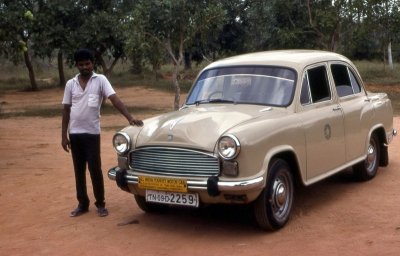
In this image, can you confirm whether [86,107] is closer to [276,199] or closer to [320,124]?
[276,199]

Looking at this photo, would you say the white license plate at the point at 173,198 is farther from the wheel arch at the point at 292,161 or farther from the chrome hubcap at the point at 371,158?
the chrome hubcap at the point at 371,158

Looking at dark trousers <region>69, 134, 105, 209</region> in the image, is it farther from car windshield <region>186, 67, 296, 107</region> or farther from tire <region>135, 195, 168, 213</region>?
car windshield <region>186, 67, 296, 107</region>

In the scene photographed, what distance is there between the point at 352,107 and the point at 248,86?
56.2 inches

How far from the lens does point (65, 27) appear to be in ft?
65.4

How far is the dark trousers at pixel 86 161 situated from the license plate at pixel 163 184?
868mm

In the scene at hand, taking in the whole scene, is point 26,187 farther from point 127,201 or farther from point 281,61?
point 281,61

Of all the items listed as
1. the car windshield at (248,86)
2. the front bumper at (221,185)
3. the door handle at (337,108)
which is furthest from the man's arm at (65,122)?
the door handle at (337,108)

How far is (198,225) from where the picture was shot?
19.4ft

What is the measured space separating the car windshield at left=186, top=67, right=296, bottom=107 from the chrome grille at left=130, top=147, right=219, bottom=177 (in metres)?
1.14

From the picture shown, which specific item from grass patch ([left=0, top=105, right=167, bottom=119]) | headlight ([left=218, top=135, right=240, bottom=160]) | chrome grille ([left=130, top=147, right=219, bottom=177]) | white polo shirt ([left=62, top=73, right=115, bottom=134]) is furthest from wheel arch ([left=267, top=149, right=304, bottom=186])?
grass patch ([left=0, top=105, right=167, bottom=119])

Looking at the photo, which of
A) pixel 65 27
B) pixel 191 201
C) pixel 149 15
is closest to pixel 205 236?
pixel 191 201

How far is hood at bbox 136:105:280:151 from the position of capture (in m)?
5.41

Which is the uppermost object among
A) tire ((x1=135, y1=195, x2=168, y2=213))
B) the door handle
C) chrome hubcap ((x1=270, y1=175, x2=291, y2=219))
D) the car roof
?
the car roof

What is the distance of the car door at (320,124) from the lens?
6.13m
